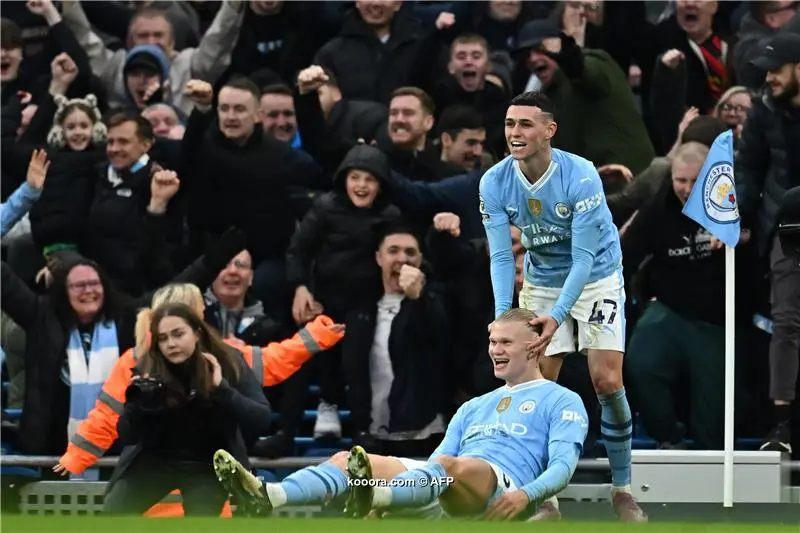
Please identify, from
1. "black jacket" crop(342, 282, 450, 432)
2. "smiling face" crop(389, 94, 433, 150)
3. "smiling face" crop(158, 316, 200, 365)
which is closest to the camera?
"smiling face" crop(158, 316, 200, 365)

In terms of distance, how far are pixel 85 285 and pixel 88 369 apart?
60cm

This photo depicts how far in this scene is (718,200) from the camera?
30.2 ft

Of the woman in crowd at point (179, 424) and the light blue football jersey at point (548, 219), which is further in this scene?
the woman in crowd at point (179, 424)

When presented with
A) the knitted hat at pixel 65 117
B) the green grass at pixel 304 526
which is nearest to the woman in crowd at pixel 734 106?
the knitted hat at pixel 65 117

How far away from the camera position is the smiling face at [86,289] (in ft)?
38.2

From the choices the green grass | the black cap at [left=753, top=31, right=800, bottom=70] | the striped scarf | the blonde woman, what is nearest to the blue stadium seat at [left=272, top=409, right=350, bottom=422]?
the blonde woman

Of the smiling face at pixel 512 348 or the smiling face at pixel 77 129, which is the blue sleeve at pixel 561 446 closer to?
the smiling face at pixel 512 348

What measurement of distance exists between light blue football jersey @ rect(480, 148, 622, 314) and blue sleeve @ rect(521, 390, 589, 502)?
2.83 feet

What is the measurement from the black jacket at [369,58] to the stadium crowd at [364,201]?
2 cm

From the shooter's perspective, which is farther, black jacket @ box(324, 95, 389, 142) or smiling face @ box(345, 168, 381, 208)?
black jacket @ box(324, 95, 389, 142)

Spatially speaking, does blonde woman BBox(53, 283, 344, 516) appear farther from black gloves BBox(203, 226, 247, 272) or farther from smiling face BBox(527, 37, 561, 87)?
smiling face BBox(527, 37, 561, 87)

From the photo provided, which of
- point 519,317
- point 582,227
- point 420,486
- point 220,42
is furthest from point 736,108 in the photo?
point 420,486

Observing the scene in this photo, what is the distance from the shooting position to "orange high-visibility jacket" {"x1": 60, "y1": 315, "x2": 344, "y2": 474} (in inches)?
414

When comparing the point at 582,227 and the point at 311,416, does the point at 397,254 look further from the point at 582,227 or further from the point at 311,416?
the point at 582,227
